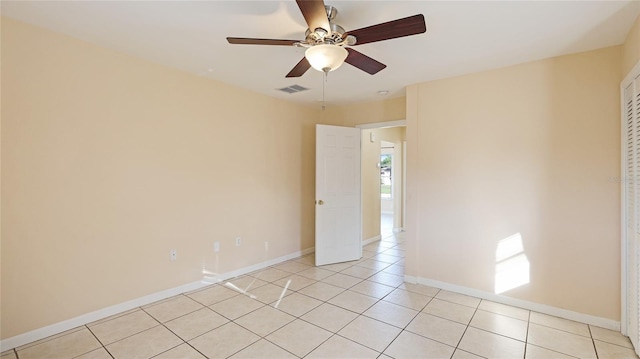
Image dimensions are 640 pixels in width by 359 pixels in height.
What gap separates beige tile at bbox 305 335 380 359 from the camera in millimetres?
2162

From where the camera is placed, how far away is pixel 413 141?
368 cm

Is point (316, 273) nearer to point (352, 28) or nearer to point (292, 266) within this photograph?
point (292, 266)

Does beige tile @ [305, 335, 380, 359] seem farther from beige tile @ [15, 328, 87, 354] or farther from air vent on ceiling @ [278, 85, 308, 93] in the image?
air vent on ceiling @ [278, 85, 308, 93]

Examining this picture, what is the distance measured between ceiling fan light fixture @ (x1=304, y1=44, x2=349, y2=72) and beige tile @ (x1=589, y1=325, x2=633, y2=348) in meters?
3.12

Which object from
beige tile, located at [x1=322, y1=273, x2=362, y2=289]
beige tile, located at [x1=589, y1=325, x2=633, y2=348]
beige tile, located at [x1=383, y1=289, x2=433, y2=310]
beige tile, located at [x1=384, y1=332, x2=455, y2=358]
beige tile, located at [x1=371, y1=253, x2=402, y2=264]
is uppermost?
beige tile, located at [x1=371, y1=253, x2=402, y2=264]

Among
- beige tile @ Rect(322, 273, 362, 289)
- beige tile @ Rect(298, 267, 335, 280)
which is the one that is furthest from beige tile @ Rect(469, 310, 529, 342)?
beige tile @ Rect(298, 267, 335, 280)

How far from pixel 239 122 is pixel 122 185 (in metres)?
1.58

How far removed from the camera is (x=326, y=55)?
6.23 feet

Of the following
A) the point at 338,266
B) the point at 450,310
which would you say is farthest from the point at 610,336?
the point at 338,266

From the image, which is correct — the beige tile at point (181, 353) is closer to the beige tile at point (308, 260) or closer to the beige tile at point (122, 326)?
the beige tile at point (122, 326)

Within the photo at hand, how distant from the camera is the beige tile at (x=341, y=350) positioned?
2.16m

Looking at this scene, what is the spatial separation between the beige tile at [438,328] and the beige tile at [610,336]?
107 centimetres

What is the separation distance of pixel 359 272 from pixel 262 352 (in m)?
2.08

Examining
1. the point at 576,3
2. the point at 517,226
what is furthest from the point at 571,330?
the point at 576,3
